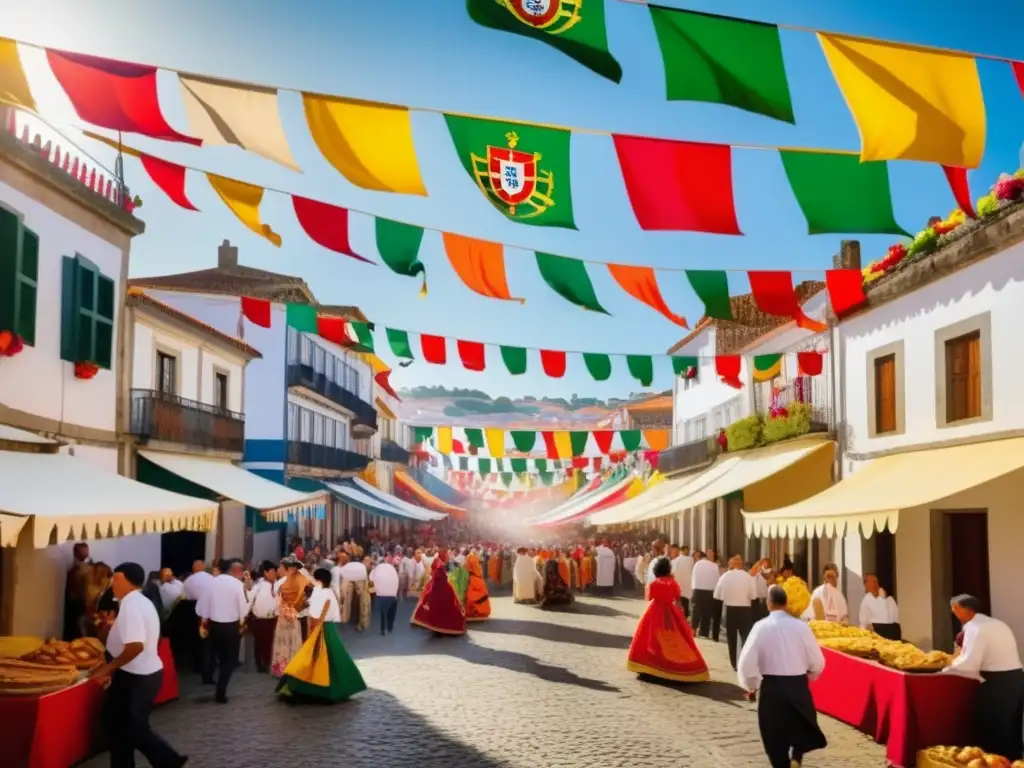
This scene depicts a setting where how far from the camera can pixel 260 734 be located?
9.55m

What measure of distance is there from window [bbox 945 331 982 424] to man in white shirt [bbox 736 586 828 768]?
21.1ft

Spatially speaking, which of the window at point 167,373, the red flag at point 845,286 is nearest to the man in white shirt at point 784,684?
the red flag at point 845,286

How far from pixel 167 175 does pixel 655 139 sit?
4459mm

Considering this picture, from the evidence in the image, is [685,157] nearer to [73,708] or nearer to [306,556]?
[73,708]

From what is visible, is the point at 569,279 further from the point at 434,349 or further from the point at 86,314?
the point at 86,314

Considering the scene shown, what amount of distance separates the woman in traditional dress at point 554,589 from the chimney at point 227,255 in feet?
68.8

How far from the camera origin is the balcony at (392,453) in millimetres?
55600

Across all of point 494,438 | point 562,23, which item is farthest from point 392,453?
point 562,23

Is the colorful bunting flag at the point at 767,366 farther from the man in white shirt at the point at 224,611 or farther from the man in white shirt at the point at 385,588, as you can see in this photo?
the man in white shirt at the point at 224,611

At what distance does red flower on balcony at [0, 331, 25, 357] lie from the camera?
12.2m

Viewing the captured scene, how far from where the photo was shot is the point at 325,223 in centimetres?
1061

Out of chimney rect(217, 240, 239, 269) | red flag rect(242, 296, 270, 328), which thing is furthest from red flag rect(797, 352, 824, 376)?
chimney rect(217, 240, 239, 269)

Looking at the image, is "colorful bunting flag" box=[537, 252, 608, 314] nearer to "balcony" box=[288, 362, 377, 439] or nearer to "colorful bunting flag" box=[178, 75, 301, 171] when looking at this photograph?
→ "colorful bunting flag" box=[178, 75, 301, 171]

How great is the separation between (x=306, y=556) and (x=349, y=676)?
13.7 metres
